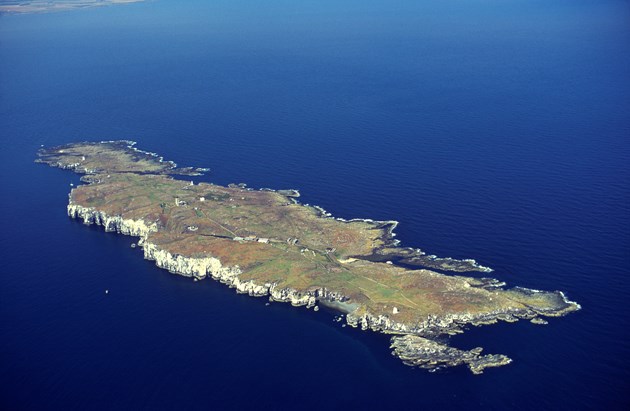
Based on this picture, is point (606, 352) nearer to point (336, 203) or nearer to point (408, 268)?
point (408, 268)

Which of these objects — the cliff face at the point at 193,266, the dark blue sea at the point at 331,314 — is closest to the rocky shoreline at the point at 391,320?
the cliff face at the point at 193,266

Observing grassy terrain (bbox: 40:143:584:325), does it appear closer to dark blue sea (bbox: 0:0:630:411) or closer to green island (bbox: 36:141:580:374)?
green island (bbox: 36:141:580:374)

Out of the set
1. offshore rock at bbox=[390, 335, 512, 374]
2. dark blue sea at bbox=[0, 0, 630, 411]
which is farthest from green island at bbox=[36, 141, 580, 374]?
dark blue sea at bbox=[0, 0, 630, 411]

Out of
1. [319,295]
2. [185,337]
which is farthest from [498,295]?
[185,337]

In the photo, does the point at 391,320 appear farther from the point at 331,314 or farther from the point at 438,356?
the point at 438,356

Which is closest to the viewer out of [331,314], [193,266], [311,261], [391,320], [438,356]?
[438,356]

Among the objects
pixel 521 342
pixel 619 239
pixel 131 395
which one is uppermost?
pixel 619 239

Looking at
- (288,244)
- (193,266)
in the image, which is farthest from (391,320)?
(193,266)

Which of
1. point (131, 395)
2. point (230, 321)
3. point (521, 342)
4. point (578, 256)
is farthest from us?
point (578, 256)

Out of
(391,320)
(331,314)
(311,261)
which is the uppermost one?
(311,261)
